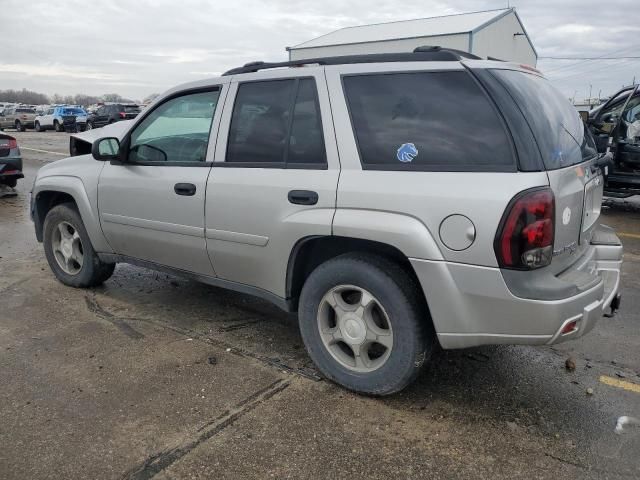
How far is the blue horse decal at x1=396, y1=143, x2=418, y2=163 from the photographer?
292 centimetres

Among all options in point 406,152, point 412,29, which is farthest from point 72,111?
point 406,152

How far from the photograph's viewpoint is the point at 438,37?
1131 inches

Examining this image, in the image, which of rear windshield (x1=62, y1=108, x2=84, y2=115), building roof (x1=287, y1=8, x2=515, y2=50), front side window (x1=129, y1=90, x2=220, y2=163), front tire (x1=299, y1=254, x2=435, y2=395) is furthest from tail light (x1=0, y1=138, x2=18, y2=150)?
rear windshield (x1=62, y1=108, x2=84, y2=115)

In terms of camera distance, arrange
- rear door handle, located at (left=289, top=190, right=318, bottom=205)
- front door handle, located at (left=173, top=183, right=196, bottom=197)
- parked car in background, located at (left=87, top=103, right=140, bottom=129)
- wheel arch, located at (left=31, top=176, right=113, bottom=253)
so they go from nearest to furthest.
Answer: rear door handle, located at (left=289, top=190, right=318, bottom=205) < front door handle, located at (left=173, top=183, right=196, bottom=197) < wheel arch, located at (left=31, top=176, right=113, bottom=253) < parked car in background, located at (left=87, top=103, right=140, bottom=129)

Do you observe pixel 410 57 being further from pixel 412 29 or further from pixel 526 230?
pixel 412 29

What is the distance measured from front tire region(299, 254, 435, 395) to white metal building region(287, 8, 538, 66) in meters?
26.3

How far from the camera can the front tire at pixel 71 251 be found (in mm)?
4914

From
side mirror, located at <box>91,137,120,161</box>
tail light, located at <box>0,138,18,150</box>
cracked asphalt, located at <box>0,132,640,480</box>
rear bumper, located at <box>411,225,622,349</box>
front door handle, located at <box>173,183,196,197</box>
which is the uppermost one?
side mirror, located at <box>91,137,120,161</box>

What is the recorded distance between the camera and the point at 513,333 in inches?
107

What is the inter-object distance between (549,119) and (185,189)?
7.50 ft

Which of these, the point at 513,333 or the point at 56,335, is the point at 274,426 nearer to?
the point at 513,333

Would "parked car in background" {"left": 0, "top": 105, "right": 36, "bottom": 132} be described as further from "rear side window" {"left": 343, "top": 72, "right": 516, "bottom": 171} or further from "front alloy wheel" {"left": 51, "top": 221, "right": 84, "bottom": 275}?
"rear side window" {"left": 343, "top": 72, "right": 516, "bottom": 171}

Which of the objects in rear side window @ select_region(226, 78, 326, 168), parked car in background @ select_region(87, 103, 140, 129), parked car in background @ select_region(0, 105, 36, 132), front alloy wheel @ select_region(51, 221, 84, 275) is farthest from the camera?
parked car in background @ select_region(0, 105, 36, 132)

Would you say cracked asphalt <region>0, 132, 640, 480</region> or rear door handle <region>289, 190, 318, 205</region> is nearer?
cracked asphalt <region>0, 132, 640, 480</region>
